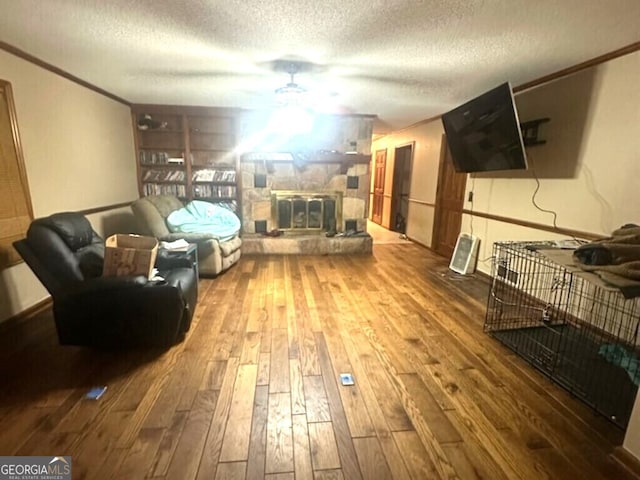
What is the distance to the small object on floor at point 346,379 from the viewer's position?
2.00 metres

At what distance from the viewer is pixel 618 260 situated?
1.78m

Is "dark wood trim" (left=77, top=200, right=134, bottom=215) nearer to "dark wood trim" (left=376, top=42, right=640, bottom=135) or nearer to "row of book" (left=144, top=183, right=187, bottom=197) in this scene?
"row of book" (left=144, top=183, right=187, bottom=197)

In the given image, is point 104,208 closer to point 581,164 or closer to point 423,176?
point 423,176

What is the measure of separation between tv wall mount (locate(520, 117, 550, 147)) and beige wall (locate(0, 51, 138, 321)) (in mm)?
4610

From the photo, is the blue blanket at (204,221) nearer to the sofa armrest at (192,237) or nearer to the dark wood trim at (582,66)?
the sofa armrest at (192,237)

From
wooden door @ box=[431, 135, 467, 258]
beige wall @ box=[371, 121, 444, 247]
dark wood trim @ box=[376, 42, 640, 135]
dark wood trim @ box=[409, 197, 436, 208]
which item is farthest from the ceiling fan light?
dark wood trim @ box=[409, 197, 436, 208]

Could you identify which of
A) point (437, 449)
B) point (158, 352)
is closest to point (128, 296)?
point (158, 352)

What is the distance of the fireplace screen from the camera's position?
5148mm

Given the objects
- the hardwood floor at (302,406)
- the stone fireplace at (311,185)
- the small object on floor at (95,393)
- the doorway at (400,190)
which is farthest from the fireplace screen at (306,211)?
the small object on floor at (95,393)

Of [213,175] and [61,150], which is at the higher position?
[61,150]

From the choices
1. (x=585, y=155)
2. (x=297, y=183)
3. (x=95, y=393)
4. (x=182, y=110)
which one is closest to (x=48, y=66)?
(x=182, y=110)

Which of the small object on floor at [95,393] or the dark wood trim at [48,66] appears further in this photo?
the dark wood trim at [48,66]

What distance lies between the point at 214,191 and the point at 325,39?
11.1 feet

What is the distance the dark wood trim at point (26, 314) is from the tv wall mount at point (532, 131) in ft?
16.1
